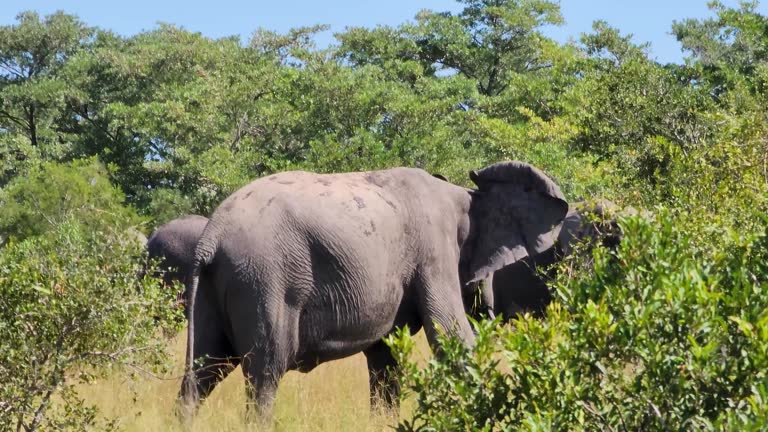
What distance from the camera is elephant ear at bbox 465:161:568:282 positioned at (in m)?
9.41

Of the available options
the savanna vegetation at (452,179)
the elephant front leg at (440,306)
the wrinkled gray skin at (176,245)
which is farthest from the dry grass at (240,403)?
the wrinkled gray skin at (176,245)

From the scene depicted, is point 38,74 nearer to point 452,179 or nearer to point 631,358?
point 452,179

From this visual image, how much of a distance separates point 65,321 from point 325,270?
86.9 inches

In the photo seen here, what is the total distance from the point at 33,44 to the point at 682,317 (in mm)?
34653

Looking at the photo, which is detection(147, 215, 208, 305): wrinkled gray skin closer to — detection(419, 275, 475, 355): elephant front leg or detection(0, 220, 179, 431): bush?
detection(419, 275, 475, 355): elephant front leg

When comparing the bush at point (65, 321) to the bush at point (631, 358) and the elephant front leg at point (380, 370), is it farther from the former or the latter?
the elephant front leg at point (380, 370)

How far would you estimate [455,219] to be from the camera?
9.18 m

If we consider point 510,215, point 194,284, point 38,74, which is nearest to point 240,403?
point 194,284

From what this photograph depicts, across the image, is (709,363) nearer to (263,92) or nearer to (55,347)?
(55,347)

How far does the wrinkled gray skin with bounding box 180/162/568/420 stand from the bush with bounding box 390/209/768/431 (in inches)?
96.6

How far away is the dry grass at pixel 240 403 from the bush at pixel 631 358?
7.86ft

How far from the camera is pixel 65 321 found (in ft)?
20.2

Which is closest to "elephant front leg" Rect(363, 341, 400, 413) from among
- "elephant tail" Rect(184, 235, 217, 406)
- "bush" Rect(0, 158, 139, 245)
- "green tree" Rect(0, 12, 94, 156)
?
"elephant tail" Rect(184, 235, 217, 406)

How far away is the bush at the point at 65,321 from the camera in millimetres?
6129
